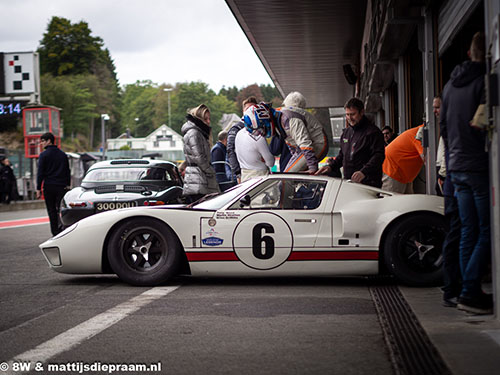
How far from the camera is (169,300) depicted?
6176 mm

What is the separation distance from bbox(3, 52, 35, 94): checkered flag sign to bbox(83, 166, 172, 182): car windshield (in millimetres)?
29251

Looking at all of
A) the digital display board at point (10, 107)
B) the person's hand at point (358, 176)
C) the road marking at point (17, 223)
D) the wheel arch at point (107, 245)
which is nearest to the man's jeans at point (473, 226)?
the person's hand at point (358, 176)

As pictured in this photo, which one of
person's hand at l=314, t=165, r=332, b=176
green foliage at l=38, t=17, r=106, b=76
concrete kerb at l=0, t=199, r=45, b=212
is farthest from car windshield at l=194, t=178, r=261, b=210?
green foliage at l=38, t=17, r=106, b=76

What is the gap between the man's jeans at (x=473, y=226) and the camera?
5211 millimetres

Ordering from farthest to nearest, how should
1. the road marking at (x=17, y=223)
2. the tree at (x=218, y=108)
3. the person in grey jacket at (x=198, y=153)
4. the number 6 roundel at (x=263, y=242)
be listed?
the tree at (x=218, y=108) < the road marking at (x=17, y=223) < the person in grey jacket at (x=198, y=153) < the number 6 roundel at (x=263, y=242)

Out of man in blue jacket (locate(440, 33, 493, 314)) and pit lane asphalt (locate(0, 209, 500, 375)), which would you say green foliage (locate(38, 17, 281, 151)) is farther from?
man in blue jacket (locate(440, 33, 493, 314))

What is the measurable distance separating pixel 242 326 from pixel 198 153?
447 cm

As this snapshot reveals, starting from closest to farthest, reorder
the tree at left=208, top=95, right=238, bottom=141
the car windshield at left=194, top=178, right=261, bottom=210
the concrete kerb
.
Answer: the car windshield at left=194, top=178, right=261, bottom=210 < the concrete kerb < the tree at left=208, top=95, right=238, bottom=141

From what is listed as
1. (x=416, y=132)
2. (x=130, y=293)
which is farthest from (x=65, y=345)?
(x=416, y=132)

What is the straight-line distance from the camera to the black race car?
1145 cm

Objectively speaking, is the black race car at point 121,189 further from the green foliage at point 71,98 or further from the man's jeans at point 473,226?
the green foliage at point 71,98

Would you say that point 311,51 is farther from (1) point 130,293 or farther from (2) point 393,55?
(1) point 130,293

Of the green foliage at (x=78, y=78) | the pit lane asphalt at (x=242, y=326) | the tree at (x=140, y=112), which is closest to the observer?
the pit lane asphalt at (x=242, y=326)

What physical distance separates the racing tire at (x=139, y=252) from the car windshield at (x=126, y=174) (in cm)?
490
